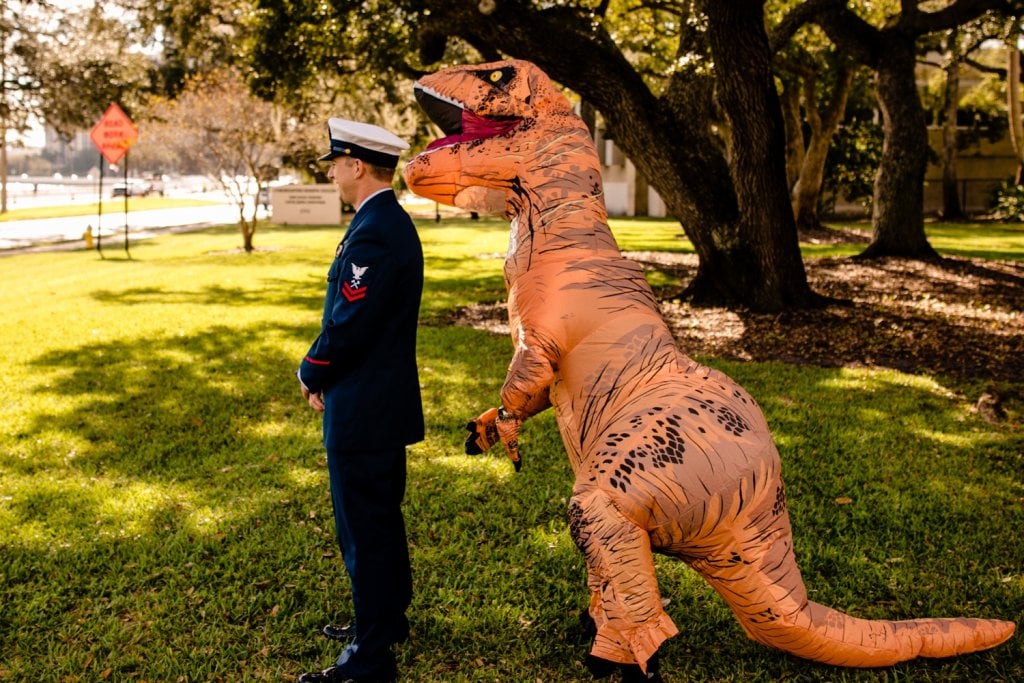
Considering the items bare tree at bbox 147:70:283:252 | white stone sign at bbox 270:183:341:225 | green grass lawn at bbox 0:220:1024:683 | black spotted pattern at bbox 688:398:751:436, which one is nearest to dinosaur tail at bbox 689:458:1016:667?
black spotted pattern at bbox 688:398:751:436

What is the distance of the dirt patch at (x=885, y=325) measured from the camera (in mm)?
8359

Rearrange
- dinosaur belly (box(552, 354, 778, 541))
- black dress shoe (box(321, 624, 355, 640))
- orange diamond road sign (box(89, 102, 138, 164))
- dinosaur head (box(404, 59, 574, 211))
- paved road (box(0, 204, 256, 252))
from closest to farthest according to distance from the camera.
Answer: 1. dinosaur belly (box(552, 354, 778, 541))
2. dinosaur head (box(404, 59, 574, 211))
3. black dress shoe (box(321, 624, 355, 640))
4. orange diamond road sign (box(89, 102, 138, 164))
5. paved road (box(0, 204, 256, 252))

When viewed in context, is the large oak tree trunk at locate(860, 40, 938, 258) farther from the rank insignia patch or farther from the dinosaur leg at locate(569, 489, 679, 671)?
the dinosaur leg at locate(569, 489, 679, 671)

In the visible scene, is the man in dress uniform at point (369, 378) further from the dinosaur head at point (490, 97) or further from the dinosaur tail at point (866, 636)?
the dinosaur tail at point (866, 636)

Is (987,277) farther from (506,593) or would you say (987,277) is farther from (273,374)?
(506,593)

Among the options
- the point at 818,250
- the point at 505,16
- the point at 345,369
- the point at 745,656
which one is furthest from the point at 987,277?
the point at 345,369

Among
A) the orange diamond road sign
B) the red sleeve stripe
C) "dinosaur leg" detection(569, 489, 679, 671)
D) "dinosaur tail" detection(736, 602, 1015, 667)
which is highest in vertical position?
the orange diamond road sign

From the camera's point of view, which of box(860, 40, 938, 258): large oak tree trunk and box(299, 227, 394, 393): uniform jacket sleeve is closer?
box(299, 227, 394, 393): uniform jacket sleeve

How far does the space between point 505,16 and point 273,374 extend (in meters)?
4.60

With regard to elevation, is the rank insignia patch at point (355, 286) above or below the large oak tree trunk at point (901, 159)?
below

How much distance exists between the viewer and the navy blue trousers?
3082mm

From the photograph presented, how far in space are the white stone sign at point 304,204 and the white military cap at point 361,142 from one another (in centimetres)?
2918

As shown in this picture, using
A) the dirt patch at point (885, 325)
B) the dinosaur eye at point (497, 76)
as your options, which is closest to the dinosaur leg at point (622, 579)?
the dinosaur eye at point (497, 76)

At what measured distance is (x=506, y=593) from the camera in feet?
12.9
